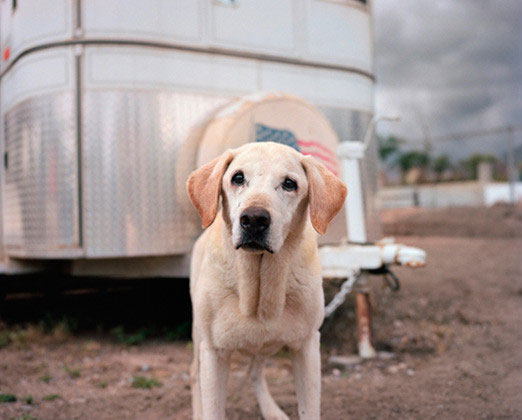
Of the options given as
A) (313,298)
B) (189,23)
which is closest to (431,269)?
(189,23)

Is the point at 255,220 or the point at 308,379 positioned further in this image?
the point at 308,379

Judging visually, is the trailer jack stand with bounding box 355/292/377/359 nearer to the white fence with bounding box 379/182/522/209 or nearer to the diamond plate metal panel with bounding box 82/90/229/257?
the diamond plate metal panel with bounding box 82/90/229/257

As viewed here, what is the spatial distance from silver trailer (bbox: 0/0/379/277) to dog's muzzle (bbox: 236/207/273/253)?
2.08 metres

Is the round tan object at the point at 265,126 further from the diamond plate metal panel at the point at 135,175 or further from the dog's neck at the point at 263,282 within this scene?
the dog's neck at the point at 263,282

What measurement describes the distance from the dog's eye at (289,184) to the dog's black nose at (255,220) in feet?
0.81

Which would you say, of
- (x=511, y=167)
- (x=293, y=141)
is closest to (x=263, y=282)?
(x=293, y=141)

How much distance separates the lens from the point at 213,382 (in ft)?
7.25

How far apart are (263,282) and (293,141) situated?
187cm

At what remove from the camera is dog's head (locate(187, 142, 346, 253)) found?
180cm

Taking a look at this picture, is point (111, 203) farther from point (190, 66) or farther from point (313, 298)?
point (313, 298)

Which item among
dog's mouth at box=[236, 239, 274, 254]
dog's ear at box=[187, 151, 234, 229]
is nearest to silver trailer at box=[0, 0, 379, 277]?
dog's ear at box=[187, 151, 234, 229]

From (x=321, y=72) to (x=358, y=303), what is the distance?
7.43 feet

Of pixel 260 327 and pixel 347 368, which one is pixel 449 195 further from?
pixel 260 327

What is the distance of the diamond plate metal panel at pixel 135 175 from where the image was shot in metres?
3.79
